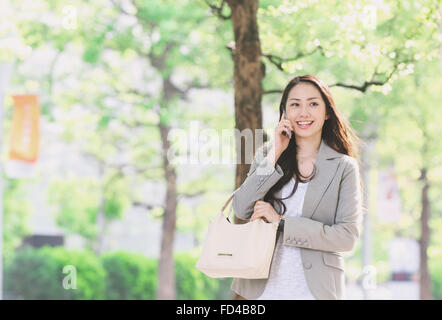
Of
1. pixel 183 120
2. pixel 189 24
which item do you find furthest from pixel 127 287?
pixel 189 24

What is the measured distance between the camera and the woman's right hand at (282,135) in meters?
2.83

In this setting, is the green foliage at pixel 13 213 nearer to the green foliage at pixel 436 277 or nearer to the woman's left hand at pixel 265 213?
the green foliage at pixel 436 277

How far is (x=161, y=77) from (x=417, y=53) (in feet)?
32.3

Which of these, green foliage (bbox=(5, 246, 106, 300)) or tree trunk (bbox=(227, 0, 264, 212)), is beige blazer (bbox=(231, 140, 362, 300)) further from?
green foliage (bbox=(5, 246, 106, 300))

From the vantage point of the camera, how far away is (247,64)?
5.29 m

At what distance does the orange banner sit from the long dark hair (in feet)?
33.9

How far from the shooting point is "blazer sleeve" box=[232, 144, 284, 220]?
2768mm

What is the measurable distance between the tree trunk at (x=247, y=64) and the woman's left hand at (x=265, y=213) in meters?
2.45

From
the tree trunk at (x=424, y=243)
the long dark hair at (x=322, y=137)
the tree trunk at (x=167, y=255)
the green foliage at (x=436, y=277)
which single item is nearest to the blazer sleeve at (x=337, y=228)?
the long dark hair at (x=322, y=137)

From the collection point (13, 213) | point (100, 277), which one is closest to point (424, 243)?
point (100, 277)

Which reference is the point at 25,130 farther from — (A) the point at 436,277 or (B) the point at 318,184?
(A) the point at 436,277

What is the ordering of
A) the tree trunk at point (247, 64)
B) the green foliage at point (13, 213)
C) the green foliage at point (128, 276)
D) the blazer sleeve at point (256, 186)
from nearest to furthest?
the blazer sleeve at point (256, 186), the tree trunk at point (247, 64), the green foliage at point (128, 276), the green foliage at point (13, 213)

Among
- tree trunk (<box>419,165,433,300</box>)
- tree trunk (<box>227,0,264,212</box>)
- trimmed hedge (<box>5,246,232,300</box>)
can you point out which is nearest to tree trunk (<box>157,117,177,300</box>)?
trimmed hedge (<box>5,246,232,300</box>)

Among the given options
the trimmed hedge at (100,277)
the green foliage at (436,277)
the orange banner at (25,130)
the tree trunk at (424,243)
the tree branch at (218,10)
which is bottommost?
the green foliage at (436,277)
